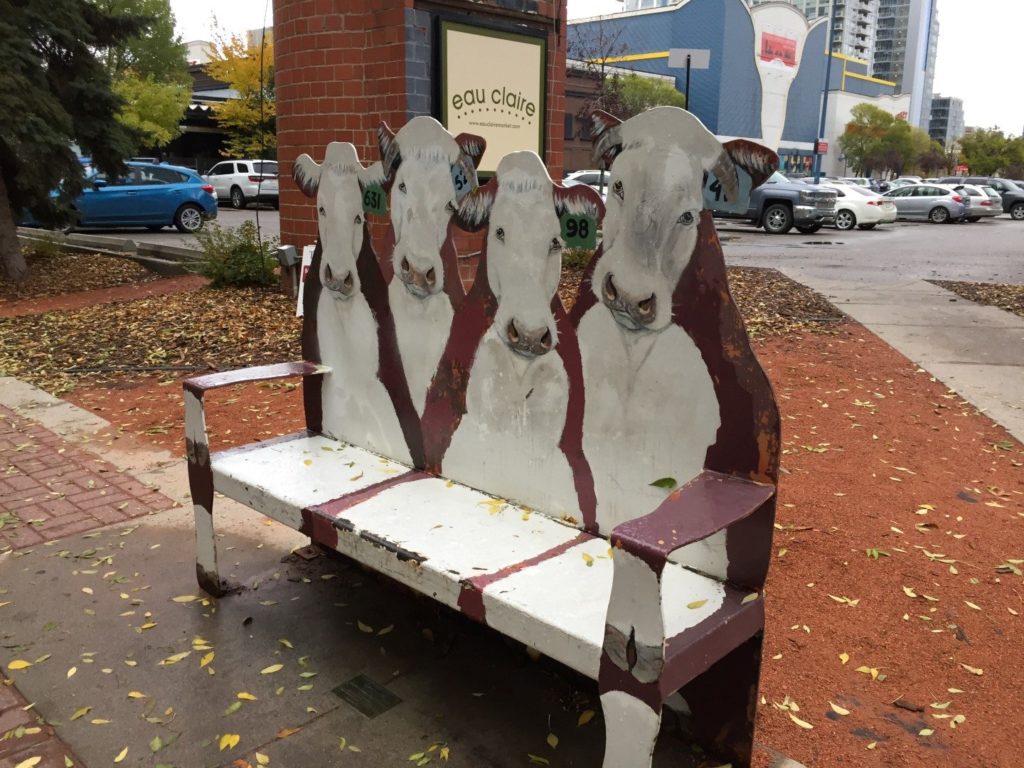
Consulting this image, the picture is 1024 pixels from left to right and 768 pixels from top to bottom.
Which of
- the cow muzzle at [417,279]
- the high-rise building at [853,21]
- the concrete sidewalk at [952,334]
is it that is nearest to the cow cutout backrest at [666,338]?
the cow muzzle at [417,279]

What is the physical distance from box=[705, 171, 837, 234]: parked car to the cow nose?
71.4 ft

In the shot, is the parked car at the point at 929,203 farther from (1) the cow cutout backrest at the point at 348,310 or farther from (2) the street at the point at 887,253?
(1) the cow cutout backrest at the point at 348,310

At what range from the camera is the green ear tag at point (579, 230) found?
8.58ft

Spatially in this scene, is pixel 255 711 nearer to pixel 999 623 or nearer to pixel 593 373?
pixel 593 373

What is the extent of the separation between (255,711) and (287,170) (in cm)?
595

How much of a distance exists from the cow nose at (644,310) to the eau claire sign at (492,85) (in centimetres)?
453

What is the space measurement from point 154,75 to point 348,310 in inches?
1775

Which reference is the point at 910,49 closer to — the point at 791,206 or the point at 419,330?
the point at 791,206

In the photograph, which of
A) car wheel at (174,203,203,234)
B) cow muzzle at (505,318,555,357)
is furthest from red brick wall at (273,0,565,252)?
car wheel at (174,203,203,234)

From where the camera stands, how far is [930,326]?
Result: 8992mm

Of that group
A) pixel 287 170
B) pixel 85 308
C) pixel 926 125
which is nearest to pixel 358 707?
pixel 287 170

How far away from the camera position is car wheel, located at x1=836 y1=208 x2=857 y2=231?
26.3 metres

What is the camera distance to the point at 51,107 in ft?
37.2

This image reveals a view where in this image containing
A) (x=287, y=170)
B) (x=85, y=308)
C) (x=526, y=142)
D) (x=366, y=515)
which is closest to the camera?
(x=366, y=515)
